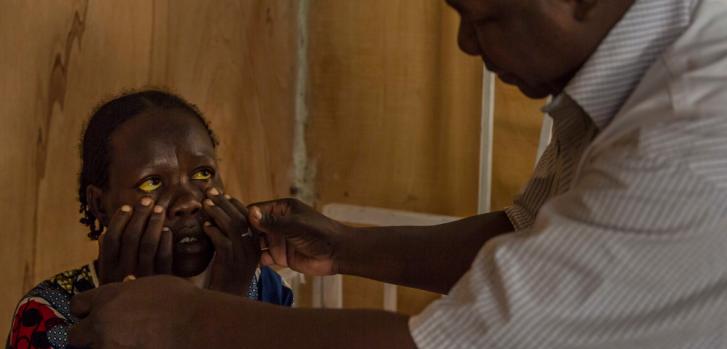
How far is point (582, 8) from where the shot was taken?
89cm

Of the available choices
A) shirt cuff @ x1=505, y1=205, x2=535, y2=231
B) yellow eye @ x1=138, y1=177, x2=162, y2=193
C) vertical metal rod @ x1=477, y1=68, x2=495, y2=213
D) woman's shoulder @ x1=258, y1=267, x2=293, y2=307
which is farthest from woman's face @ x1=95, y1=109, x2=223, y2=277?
vertical metal rod @ x1=477, y1=68, x2=495, y2=213

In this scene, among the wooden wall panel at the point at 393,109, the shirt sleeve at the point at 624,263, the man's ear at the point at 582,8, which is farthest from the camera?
the wooden wall panel at the point at 393,109

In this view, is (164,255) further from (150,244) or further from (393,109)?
(393,109)

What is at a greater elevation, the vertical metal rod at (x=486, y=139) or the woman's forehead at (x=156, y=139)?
the woman's forehead at (x=156, y=139)

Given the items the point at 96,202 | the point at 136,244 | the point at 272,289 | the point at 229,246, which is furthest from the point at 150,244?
the point at 272,289

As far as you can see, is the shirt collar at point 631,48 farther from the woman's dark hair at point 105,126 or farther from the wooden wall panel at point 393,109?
the wooden wall panel at point 393,109

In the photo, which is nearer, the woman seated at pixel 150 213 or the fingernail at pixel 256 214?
the woman seated at pixel 150 213

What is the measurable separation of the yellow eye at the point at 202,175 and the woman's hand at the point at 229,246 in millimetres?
46

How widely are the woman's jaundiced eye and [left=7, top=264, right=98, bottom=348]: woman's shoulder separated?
24cm

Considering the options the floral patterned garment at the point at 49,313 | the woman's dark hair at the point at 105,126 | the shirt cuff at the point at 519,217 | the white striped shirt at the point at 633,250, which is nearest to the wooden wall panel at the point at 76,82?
the woman's dark hair at the point at 105,126

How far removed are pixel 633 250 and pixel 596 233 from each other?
0.04 m

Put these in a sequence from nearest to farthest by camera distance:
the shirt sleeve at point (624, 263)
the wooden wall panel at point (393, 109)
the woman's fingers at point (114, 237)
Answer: the shirt sleeve at point (624, 263) < the woman's fingers at point (114, 237) < the wooden wall panel at point (393, 109)

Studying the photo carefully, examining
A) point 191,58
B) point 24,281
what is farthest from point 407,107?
point 24,281

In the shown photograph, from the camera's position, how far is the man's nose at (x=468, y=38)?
3.18ft
